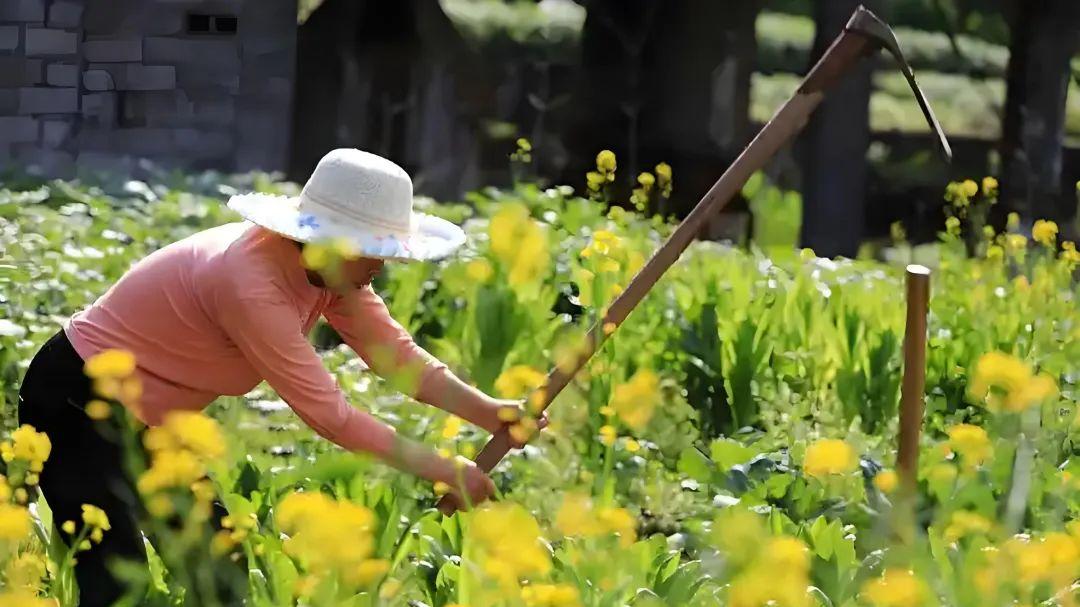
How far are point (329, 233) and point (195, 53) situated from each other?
605 cm

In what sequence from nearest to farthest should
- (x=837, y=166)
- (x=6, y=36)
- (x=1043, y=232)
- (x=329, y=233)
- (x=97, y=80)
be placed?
(x=329, y=233) → (x=1043, y=232) → (x=837, y=166) → (x=6, y=36) → (x=97, y=80)

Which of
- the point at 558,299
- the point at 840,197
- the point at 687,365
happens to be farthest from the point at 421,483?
the point at 840,197

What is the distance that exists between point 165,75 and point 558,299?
392 centimetres

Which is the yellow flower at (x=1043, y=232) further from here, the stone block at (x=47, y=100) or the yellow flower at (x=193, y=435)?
the stone block at (x=47, y=100)

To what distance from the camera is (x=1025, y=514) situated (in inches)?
128

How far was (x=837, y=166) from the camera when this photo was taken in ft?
24.9

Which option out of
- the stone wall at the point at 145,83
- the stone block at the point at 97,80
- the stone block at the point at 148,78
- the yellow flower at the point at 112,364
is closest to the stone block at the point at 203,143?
the stone wall at the point at 145,83

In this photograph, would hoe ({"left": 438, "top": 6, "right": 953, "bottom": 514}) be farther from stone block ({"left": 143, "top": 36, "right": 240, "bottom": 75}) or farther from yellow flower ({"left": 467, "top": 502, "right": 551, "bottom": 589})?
stone block ({"left": 143, "top": 36, "right": 240, "bottom": 75})

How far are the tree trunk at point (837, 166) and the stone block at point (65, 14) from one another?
3465 millimetres

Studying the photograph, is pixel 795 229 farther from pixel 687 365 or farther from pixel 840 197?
pixel 687 365

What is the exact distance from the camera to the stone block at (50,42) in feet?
26.0

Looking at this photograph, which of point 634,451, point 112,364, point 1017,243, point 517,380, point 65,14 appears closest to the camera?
point 112,364

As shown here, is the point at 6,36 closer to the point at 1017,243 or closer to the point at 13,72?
the point at 13,72

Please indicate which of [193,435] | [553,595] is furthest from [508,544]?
[193,435]
